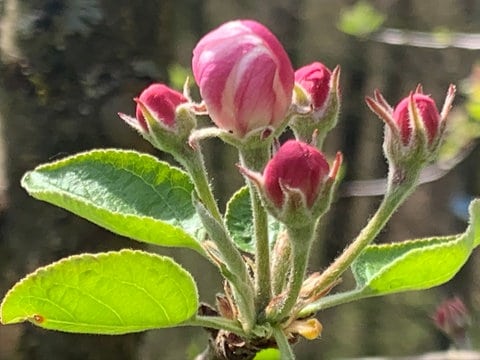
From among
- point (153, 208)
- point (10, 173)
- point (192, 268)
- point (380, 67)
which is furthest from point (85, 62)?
point (380, 67)

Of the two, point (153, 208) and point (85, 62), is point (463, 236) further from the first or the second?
point (85, 62)

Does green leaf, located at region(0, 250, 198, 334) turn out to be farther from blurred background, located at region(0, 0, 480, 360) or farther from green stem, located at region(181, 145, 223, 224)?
blurred background, located at region(0, 0, 480, 360)

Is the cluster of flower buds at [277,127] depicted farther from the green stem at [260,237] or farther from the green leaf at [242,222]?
the green leaf at [242,222]

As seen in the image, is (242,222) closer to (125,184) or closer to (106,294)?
(125,184)

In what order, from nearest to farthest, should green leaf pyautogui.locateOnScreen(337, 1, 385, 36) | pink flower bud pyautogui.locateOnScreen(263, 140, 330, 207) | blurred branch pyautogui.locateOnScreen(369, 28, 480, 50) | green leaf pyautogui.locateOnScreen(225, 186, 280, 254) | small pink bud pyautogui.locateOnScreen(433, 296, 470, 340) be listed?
1. pink flower bud pyautogui.locateOnScreen(263, 140, 330, 207)
2. green leaf pyautogui.locateOnScreen(225, 186, 280, 254)
3. small pink bud pyautogui.locateOnScreen(433, 296, 470, 340)
4. blurred branch pyautogui.locateOnScreen(369, 28, 480, 50)
5. green leaf pyautogui.locateOnScreen(337, 1, 385, 36)

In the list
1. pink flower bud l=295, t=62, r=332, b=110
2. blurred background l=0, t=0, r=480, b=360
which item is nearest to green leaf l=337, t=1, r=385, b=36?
A: blurred background l=0, t=0, r=480, b=360

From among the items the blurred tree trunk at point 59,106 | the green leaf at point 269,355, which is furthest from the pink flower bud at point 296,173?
the blurred tree trunk at point 59,106
